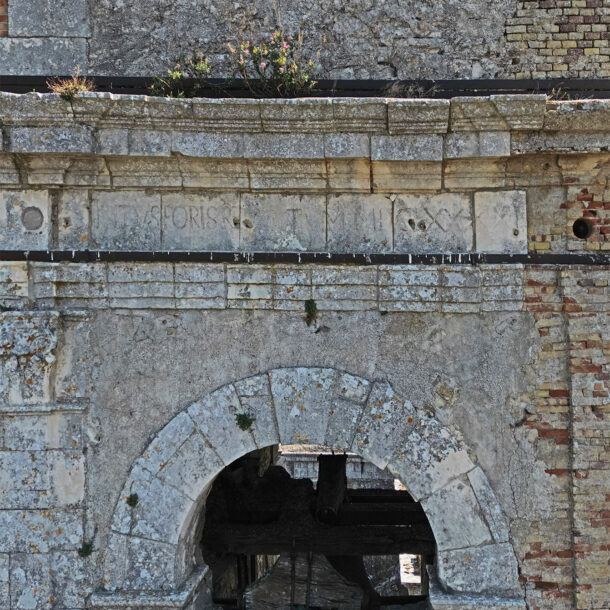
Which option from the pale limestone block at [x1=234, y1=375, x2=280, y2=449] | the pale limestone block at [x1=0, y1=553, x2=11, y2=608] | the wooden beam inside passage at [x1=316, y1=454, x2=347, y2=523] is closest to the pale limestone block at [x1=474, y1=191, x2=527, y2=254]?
the pale limestone block at [x1=234, y1=375, x2=280, y2=449]

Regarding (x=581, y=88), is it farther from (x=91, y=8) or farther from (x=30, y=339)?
(x=30, y=339)

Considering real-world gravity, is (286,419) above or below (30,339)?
below

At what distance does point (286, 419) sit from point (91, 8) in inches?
115

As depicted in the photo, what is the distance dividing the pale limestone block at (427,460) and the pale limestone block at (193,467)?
899 mm

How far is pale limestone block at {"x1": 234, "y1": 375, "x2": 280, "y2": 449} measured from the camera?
4.22 m

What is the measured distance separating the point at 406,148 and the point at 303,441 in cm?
182

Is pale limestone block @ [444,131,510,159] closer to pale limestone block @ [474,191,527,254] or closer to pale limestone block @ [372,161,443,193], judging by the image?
pale limestone block @ [372,161,443,193]

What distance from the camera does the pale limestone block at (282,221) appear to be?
14.2 feet

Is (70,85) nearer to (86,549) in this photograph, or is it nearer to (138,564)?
(86,549)

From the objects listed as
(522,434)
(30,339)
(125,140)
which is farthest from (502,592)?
(125,140)

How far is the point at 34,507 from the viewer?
4.23 metres

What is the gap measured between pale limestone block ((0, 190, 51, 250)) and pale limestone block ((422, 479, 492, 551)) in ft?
9.16

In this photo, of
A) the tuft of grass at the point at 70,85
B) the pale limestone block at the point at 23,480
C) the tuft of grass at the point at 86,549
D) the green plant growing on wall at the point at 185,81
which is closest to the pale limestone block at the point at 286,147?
the green plant growing on wall at the point at 185,81

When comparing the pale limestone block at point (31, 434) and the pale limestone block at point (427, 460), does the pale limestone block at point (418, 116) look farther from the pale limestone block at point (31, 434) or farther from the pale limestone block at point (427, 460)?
the pale limestone block at point (31, 434)
